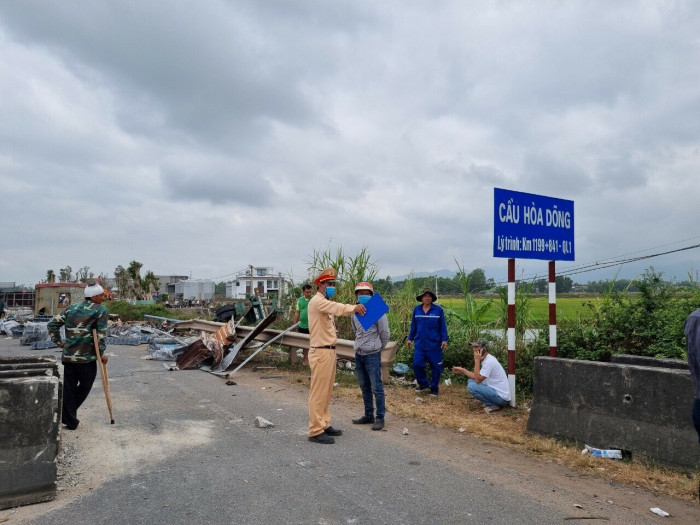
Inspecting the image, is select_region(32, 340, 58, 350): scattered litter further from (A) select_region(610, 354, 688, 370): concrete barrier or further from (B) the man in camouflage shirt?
(A) select_region(610, 354, 688, 370): concrete barrier

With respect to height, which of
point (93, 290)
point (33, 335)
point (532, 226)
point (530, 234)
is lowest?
point (33, 335)

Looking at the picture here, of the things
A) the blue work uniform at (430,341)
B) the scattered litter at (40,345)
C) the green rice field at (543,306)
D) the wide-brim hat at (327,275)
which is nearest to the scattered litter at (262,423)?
the wide-brim hat at (327,275)

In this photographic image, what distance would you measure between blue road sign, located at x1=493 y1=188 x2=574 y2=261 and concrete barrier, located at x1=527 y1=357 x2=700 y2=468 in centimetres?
198

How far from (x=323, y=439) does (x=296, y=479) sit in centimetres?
123

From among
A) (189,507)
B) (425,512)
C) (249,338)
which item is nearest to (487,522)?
(425,512)

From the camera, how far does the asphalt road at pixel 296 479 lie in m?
4.00

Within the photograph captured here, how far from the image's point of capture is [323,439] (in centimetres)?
595

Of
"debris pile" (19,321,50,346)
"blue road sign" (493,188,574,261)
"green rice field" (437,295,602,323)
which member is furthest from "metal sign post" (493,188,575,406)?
"debris pile" (19,321,50,346)

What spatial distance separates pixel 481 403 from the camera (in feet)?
26.6

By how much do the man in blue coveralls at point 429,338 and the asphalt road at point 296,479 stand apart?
1.96m

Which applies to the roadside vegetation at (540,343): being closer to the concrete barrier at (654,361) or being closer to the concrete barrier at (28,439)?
the concrete barrier at (654,361)

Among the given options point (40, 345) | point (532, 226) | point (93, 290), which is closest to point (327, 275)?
point (93, 290)

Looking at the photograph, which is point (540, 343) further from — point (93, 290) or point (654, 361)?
point (93, 290)

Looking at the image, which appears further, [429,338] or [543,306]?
[543,306]
